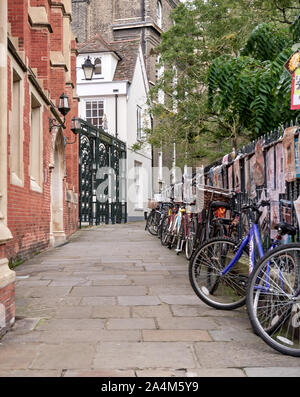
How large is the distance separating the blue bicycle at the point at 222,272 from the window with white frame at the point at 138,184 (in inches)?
937

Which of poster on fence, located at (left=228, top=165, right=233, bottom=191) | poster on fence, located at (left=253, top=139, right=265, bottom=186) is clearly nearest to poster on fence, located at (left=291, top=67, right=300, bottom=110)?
poster on fence, located at (left=253, top=139, right=265, bottom=186)

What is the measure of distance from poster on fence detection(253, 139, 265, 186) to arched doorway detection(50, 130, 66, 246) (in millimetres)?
8953

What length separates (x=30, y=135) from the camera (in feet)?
34.8

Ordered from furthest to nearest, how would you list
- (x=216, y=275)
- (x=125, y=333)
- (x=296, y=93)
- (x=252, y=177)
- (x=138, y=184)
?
(x=138, y=184) → (x=252, y=177) → (x=216, y=275) → (x=125, y=333) → (x=296, y=93)

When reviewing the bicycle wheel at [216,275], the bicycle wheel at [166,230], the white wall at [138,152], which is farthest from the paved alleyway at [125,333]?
the white wall at [138,152]

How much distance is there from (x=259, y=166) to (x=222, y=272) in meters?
1.45

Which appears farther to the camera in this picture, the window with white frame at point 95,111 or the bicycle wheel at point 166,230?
the window with white frame at point 95,111

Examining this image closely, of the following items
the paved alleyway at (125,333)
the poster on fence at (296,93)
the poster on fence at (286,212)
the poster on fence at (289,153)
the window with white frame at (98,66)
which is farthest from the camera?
the window with white frame at (98,66)

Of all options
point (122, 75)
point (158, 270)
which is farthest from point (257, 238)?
point (122, 75)

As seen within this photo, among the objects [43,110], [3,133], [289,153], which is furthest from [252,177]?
[43,110]

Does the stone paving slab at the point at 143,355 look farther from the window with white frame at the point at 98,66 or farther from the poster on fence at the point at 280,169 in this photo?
the window with white frame at the point at 98,66

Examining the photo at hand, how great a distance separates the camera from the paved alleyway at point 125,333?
11.3 ft

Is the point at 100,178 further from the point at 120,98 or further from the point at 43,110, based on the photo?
the point at 43,110

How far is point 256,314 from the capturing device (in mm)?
3924
